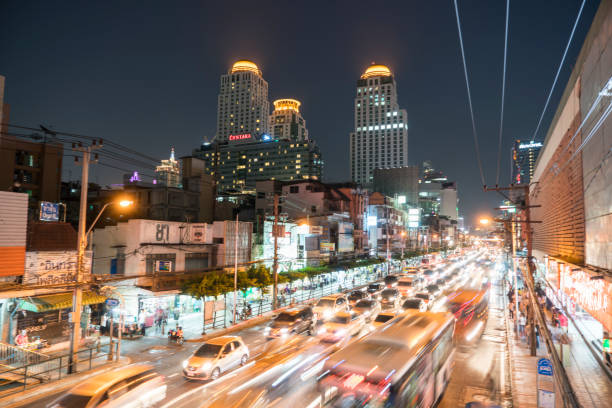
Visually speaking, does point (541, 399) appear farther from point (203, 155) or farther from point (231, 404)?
point (203, 155)

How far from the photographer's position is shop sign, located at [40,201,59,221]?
2584 cm

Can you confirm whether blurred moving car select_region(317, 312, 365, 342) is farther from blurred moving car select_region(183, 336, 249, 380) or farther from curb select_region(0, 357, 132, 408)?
curb select_region(0, 357, 132, 408)

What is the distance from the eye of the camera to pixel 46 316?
21.3 m

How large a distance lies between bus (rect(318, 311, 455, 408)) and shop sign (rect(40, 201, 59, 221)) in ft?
82.3

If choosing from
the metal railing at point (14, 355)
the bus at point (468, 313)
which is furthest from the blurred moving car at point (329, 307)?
the metal railing at point (14, 355)

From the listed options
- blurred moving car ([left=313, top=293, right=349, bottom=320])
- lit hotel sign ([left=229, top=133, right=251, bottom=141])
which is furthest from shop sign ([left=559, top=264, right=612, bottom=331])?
lit hotel sign ([left=229, top=133, right=251, bottom=141])

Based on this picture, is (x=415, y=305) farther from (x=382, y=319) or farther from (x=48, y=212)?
(x=48, y=212)

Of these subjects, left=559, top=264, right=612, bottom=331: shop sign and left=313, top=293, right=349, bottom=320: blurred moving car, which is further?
left=313, top=293, right=349, bottom=320: blurred moving car

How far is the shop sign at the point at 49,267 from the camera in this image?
2102 centimetres

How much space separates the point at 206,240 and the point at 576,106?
1169 inches

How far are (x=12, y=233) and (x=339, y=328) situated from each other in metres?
20.0

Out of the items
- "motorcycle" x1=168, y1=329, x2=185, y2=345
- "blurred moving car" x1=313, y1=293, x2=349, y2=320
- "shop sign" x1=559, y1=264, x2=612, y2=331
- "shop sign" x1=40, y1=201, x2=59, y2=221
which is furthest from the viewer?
"blurred moving car" x1=313, y1=293, x2=349, y2=320

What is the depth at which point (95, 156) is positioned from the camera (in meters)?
20.4

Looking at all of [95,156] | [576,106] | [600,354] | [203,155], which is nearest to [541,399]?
[600,354]
